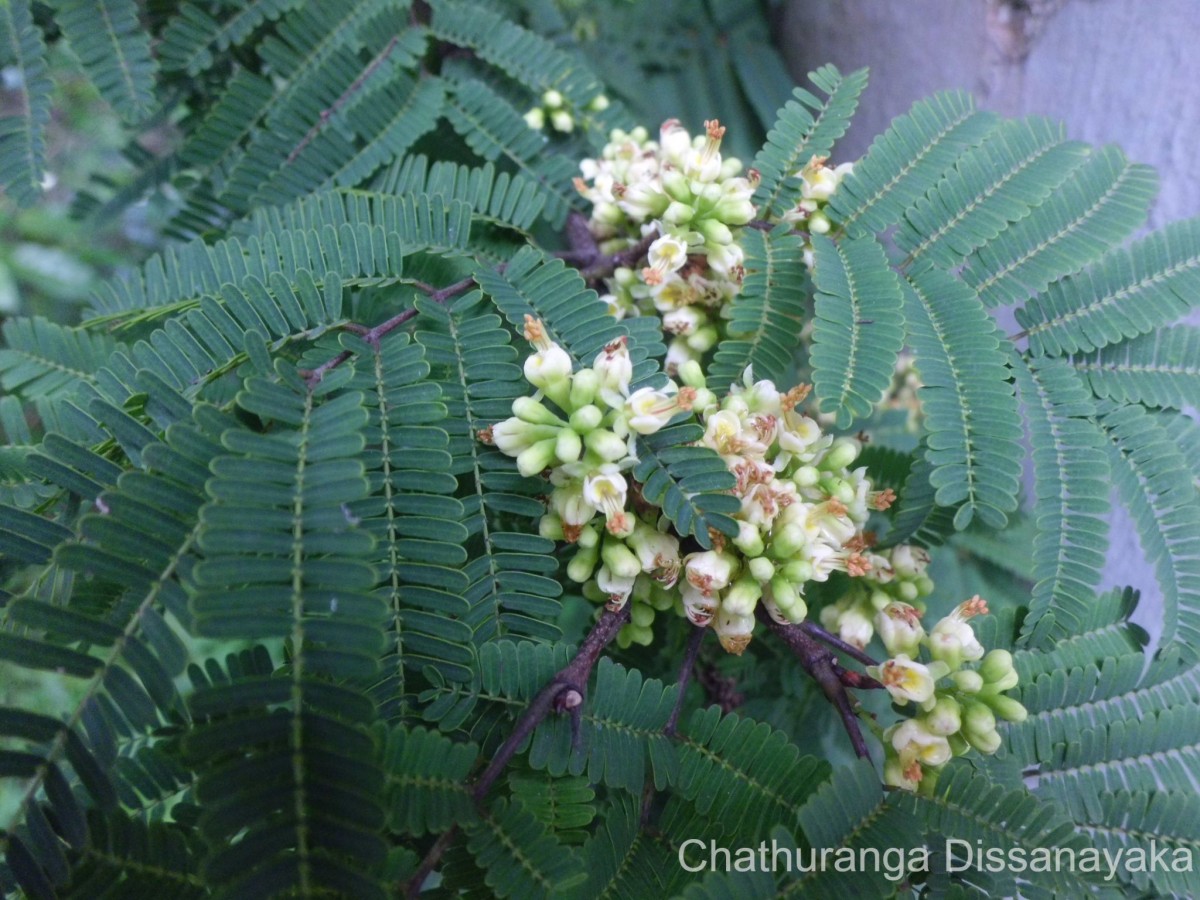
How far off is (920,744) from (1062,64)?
1630mm

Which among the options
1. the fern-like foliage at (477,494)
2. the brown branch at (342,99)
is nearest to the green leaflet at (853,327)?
the fern-like foliage at (477,494)

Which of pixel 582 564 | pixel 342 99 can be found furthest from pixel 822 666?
pixel 342 99

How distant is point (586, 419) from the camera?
2.97 ft

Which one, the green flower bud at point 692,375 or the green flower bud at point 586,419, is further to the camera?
the green flower bud at point 692,375

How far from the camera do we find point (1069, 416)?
3.60 ft

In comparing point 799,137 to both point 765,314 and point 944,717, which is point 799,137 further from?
point 944,717

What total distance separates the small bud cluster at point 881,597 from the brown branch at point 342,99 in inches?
49.2

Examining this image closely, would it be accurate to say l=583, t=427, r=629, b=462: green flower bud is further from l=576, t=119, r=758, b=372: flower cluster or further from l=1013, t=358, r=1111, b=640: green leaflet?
l=1013, t=358, r=1111, b=640: green leaflet

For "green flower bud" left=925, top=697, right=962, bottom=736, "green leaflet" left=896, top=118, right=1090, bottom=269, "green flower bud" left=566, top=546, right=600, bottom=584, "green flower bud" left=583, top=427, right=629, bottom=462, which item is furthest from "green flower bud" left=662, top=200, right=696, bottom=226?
"green flower bud" left=925, top=697, right=962, bottom=736

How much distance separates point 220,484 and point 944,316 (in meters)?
0.99

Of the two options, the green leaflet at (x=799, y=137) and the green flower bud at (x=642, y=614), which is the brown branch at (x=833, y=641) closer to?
the green flower bud at (x=642, y=614)

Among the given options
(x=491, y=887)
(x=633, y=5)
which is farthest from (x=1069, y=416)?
(x=633, y=5)

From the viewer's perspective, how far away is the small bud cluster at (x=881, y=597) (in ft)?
3.68

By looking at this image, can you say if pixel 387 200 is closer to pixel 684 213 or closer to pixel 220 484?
pixel 684 213
